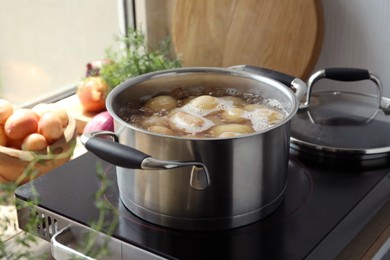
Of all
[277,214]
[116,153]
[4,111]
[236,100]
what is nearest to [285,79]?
[236,100]

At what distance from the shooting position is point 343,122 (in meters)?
1.01

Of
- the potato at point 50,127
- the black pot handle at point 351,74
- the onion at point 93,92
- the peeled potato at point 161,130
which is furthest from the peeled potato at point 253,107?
the onion at point 93,92

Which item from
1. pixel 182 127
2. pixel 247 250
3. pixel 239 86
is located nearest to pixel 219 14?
pixel 239 86

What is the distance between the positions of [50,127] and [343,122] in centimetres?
45

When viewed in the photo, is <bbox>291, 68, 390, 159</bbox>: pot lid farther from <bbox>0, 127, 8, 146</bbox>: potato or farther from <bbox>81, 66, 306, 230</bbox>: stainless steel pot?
<bbox>0, 127, 8, 146</bbox>: potato

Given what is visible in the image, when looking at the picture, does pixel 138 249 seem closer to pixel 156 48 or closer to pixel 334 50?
pixel 334 50

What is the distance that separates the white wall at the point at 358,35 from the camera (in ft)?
4.00

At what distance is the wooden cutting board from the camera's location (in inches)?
48.7

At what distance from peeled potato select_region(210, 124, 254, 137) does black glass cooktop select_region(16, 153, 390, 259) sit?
0.11 m

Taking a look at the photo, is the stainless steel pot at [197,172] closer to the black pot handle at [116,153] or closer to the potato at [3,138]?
the black pot handle at [116,153]

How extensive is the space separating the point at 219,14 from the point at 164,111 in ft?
1.71

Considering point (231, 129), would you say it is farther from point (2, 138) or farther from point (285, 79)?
point (2, 138)

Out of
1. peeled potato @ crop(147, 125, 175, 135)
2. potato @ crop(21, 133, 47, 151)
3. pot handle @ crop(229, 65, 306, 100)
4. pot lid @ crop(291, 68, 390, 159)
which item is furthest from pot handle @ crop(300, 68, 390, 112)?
potato @ crop(21, 133, 47, 151)

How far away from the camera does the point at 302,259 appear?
726mm
